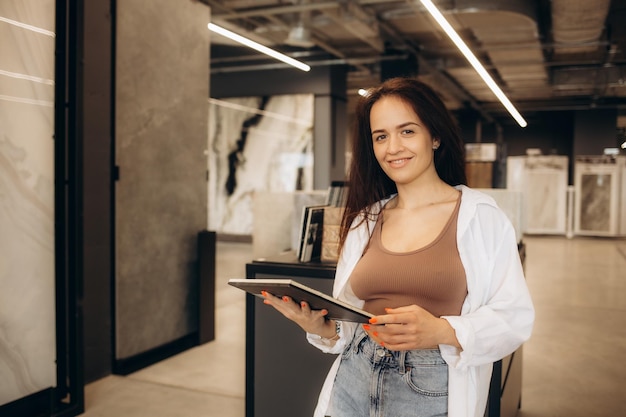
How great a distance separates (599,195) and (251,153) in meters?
8.63

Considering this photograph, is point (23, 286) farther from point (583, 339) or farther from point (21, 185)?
point (583, 339)

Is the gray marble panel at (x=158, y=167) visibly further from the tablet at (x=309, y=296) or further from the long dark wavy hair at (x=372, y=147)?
the tablet at (x=309, y=296)

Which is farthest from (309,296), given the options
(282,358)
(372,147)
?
(282,358)

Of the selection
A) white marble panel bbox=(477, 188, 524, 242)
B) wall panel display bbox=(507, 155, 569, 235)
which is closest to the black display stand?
white marble panel bbox=(477, 188, 524, 242)

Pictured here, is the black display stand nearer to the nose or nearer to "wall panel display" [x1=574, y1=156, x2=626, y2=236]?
the nose

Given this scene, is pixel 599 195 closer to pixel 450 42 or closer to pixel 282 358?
pixel 450 42

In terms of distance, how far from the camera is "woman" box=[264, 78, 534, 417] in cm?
131

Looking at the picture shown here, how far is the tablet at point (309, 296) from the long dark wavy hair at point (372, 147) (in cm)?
30

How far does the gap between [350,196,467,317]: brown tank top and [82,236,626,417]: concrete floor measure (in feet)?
6.81

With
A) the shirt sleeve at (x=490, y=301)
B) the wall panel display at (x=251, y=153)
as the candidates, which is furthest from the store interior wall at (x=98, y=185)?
the wall panel display at (x=251, y=153)

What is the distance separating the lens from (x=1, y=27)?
279 centimetres

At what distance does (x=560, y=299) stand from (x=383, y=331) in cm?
594

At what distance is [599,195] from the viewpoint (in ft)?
47.1

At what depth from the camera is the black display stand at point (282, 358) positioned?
2.50 meters
